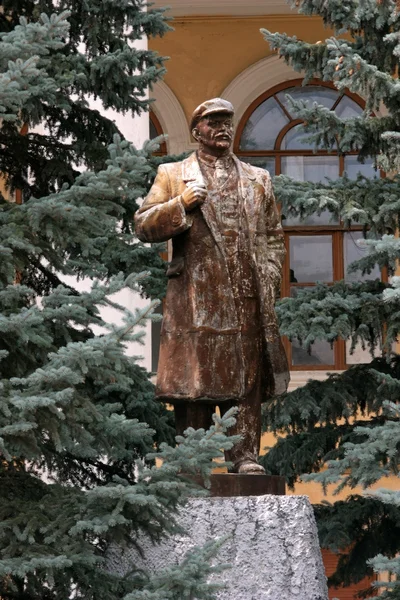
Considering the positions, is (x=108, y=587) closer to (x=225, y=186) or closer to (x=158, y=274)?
(x=225, y=186)

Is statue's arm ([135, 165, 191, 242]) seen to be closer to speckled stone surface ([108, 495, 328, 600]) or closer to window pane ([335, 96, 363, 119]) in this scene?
speckled stone surface ([108, 495, 328, 600])

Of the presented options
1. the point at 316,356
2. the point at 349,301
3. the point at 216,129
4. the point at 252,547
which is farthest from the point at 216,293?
the point at 316,356

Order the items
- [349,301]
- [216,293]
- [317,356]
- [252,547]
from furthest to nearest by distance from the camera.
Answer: [317,356] → [349,301] → [216,293] → [252,547]

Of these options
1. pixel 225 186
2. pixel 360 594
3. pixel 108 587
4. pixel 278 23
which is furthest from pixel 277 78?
pixel 108 587

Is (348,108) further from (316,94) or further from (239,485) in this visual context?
(239,485)

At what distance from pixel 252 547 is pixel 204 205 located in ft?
5.40

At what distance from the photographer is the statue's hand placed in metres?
7.76

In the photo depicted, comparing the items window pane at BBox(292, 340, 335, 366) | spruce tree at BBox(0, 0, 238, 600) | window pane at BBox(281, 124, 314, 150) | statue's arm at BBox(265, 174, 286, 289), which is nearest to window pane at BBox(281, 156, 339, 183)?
window pane at BBox(281, 124, 314, 150)

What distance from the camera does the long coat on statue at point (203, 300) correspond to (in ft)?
25.6

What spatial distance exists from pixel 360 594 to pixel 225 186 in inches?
156

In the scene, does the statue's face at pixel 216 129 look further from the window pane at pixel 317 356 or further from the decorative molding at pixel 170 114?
the decorative molding at pixel 170 114

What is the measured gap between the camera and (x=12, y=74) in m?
7.07

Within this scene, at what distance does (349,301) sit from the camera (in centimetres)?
1073

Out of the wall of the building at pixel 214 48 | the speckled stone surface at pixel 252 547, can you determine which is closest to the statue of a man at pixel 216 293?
the speckled stone surface at pixel 252 547
